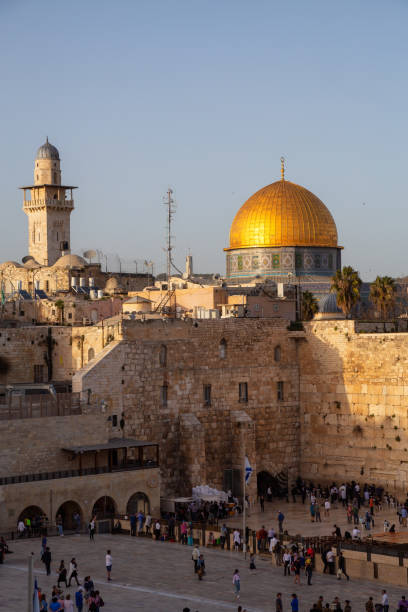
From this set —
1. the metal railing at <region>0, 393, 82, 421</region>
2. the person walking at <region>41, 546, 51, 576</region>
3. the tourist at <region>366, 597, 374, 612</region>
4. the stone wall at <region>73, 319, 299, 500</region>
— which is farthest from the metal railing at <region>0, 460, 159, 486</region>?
the tourist at <region>366, 597, 374, 612</region>

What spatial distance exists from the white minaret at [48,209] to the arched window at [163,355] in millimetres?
30258

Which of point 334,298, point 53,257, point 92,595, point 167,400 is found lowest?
point 92,595

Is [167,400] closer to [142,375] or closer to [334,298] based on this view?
[142,375]

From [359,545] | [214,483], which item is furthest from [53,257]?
[359,545]

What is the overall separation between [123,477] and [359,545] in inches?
315

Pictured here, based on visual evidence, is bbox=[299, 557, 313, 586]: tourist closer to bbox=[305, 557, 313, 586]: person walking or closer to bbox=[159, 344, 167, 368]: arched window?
bbox=[305, 557, 313, 586]: person walking

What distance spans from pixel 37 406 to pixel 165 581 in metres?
8.40

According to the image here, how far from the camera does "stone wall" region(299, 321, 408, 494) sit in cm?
3925

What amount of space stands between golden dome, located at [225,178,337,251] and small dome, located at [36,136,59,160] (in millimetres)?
15516

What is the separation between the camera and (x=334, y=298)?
4434 centimetres

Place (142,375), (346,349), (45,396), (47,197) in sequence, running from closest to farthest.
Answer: (45,396), (142,375), (346,349), (47,197)

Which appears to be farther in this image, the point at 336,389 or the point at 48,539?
the point at 336,389

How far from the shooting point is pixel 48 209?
66.9 metres

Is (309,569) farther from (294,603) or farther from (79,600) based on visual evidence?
(79,600)
